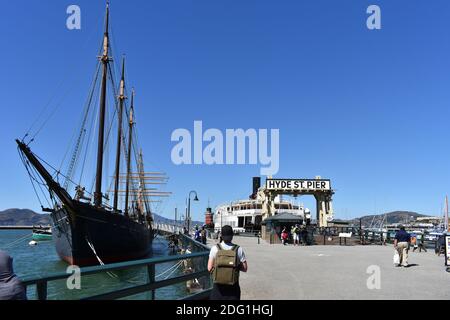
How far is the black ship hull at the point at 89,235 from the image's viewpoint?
96.3ft

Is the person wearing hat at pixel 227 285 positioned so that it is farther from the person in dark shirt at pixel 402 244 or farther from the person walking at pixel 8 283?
the person in dark shirt at pixel 402 244

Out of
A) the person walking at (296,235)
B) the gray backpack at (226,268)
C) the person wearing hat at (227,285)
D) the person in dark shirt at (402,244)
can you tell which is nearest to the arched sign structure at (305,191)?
the person walking at (296,235)

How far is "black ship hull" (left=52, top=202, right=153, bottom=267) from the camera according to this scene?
1155 inches

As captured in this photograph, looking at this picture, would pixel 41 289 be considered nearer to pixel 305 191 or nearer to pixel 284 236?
pixel 284 236

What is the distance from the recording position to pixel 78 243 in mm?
29484

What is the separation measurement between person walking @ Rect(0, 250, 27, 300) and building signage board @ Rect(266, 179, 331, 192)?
39.3m

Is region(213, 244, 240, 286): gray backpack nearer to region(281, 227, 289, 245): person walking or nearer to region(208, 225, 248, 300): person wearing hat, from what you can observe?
region(208, 225, 248, 300): person wearing hat

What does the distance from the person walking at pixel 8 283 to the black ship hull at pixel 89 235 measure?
2369 cm

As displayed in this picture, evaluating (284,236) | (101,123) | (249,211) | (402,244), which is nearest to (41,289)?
(402,244)

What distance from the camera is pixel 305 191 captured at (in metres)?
45.0

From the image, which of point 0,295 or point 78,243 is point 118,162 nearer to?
point 78,243

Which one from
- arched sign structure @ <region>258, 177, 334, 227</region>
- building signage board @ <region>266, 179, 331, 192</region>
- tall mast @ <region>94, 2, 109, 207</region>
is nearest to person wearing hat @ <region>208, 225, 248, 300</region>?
tall mast @ <region>94, 2, 109, 207</region>
